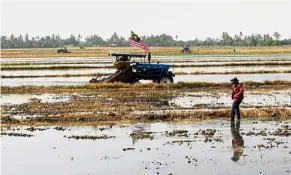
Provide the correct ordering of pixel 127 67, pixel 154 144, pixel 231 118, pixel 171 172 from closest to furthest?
pixel 171 172 < pixel 154 144 < pixel 231 118 < pixel 127 67

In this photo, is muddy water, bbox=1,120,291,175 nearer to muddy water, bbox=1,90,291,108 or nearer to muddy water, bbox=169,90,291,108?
muddy water, bbox=169,90,291,108

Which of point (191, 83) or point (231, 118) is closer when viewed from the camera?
point (231, 118)

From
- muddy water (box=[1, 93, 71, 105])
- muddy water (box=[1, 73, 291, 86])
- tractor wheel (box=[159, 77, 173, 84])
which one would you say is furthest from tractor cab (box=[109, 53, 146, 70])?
muddy water (box=[1, 93, 71, 105])

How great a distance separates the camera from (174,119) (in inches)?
797

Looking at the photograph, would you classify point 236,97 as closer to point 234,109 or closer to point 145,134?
point 234,109

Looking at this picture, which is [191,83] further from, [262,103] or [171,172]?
[171,172]

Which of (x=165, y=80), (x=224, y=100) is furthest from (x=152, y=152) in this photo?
(x=165, y=80)

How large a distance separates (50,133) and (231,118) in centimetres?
662

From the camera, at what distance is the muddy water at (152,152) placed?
12680 mm

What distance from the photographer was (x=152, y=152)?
570 inches

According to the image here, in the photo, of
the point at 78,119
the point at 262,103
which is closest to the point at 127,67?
the point at 262,103

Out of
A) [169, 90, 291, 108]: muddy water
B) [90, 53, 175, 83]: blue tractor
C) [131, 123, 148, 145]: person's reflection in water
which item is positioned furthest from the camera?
[90, 53, 175, 83]: blue tractor

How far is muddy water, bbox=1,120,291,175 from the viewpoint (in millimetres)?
12680

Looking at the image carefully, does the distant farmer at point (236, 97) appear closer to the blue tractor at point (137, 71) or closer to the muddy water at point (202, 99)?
the muddy water at point (202, 99)
